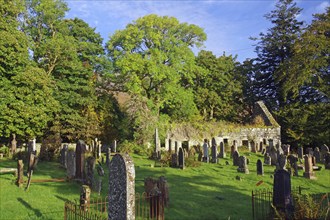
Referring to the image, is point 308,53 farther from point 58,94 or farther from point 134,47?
point 58,94

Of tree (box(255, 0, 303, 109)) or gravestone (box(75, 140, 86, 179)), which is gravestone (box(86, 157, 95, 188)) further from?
tree (box(255, 0, 303, 109))

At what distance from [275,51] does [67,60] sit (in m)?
24.1

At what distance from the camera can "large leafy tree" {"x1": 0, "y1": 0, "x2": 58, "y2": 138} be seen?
24.0 meters

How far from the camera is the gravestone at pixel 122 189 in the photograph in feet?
24.2

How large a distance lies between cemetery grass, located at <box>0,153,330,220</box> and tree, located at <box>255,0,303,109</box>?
65.8 ft

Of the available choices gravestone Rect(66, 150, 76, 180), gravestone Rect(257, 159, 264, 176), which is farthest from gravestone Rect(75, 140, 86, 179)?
gravestone Rect(257, 159, 264, 176)

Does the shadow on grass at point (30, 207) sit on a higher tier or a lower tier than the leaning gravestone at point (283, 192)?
lower

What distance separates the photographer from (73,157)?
15.5 m

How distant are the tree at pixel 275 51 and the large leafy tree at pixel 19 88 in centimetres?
2519

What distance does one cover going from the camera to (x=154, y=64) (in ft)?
104

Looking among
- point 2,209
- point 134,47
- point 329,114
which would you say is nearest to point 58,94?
point 134,47

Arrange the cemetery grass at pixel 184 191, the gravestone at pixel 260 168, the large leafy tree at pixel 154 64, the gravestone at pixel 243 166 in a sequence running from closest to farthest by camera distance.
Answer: the cemetery grass at pixel 184 191, the gravestone at pixel 260 168, the gravestone at pixel 243 166, the large leafy tree at pixel 154 64

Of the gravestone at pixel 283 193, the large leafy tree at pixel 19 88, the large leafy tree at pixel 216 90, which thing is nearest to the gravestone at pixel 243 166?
the gravestone at pixel 283 193

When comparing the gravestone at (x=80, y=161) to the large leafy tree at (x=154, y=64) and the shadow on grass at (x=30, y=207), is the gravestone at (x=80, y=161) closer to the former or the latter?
the shadow on grass at (x=30, y=207)
